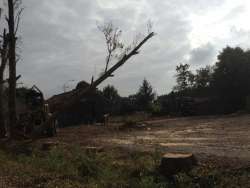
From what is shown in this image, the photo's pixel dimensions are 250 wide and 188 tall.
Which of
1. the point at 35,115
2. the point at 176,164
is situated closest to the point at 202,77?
the point at 35,115

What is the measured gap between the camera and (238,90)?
56219 millimetres

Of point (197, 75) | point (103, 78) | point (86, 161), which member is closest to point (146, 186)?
point (86, 161)

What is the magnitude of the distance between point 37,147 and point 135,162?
7.74 m

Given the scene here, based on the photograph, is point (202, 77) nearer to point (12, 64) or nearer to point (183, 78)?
point (183, 78)

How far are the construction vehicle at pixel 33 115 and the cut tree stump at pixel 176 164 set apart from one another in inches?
574

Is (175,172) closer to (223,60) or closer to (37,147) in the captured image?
(37,147)

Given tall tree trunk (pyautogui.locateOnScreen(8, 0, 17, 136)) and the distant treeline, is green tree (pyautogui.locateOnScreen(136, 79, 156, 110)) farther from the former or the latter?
tall tree trunk (pyautogui.locateOnScreen(8, 0, 17, 136))

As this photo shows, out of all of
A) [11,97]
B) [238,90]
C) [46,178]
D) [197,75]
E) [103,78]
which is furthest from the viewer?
[197,75]

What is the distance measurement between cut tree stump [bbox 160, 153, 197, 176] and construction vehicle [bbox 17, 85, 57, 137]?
14.6 meters

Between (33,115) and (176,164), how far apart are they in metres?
16.2

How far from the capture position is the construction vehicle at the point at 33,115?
25.3 meters

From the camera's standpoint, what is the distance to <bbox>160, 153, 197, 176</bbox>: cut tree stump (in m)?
10.7

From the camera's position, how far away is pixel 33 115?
25.7 metres

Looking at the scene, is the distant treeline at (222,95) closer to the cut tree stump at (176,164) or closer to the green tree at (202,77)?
the green tree at (202,77)
